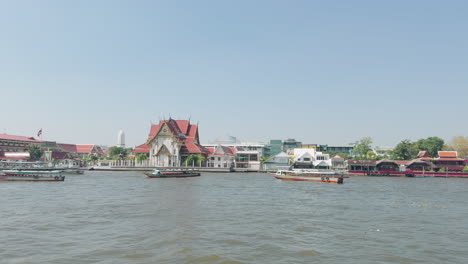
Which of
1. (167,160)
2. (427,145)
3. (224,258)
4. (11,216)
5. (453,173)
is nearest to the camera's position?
(224,258)

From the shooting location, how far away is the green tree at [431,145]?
367 ft

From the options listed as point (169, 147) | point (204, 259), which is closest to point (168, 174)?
point (169, 147)

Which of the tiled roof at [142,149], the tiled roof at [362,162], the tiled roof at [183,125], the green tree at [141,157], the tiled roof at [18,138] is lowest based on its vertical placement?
the tiled roof at [362,162]

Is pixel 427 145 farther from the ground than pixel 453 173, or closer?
farther from the ground

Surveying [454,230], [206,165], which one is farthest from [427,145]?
[454,230]

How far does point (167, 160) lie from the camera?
9144cm

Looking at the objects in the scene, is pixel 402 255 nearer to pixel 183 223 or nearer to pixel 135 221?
pixel 183 223

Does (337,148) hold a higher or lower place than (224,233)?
higher

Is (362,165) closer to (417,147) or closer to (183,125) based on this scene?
(417,147)

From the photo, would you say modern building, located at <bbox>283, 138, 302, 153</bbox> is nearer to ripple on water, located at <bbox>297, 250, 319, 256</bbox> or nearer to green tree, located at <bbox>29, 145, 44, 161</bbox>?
green tree, located at <bbox>29, 145, 44, 161</bbox>

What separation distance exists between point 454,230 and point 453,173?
77165 mm

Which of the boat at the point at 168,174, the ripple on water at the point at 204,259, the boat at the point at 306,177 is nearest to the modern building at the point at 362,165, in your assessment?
the boat at the point at 306,177

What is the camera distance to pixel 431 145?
112 m

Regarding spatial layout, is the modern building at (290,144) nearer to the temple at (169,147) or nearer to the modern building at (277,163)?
the modern building at (277,163)
